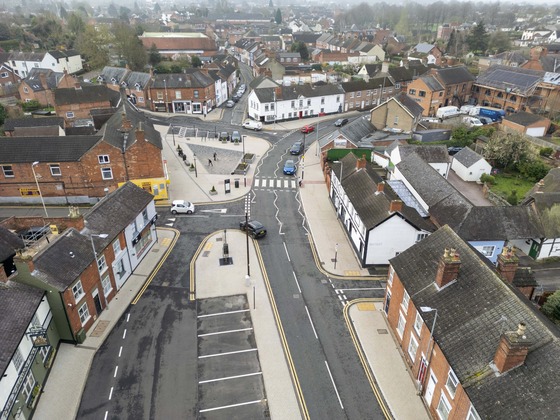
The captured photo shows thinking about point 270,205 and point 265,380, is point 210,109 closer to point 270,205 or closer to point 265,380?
point 270,205

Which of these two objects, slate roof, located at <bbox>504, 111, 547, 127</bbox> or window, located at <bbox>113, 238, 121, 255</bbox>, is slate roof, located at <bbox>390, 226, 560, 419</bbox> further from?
slate roof, located at <bbox>504, 111, 547, 127</bbox>

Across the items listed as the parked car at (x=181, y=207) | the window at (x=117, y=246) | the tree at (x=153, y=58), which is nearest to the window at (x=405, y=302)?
the window at (x=117, y=246)

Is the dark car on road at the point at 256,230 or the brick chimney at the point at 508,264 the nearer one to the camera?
the brick chimney at the point at 508,264

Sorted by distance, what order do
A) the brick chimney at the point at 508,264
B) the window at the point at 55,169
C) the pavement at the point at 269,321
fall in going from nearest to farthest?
1. the pavement at the point at 269,321
2. the brick chimney at the point at 508,264
3. the window at the point at 55,169

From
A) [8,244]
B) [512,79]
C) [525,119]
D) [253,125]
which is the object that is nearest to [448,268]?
[8,244]

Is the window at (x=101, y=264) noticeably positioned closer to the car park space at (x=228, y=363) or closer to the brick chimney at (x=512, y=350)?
the car park space at (x=228, y=363)

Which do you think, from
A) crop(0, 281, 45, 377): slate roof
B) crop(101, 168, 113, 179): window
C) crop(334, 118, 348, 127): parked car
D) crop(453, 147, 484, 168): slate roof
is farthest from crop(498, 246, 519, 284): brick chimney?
crop(334, 118, 348, 127): parked car

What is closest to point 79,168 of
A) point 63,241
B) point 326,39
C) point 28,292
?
point 63,241
